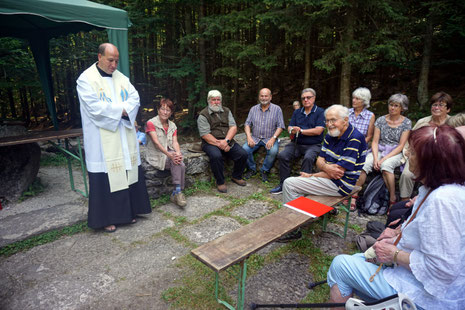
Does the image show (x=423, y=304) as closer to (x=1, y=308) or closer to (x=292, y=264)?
(x=292, y=264)

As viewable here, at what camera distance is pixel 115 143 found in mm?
3055

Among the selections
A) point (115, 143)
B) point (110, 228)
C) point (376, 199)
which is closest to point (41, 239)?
point (110, 228)

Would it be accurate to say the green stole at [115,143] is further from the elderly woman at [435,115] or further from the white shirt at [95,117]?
the elderly woman at [435,115]

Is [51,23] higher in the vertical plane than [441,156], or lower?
higher

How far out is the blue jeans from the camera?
15.0 feet

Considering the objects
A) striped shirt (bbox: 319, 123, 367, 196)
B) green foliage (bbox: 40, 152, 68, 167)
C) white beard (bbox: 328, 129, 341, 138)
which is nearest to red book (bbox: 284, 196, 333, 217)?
striped shirt (bbox: 319, 123, 367, 196)

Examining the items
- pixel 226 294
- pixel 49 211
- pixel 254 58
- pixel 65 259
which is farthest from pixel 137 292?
pixel 254 58

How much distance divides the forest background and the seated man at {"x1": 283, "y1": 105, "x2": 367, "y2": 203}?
336 centimetres

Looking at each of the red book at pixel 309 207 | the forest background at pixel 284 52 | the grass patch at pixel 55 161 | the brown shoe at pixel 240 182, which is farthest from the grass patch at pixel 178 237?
the forest background at pixel 284 52

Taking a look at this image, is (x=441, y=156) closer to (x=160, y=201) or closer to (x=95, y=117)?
(x=95, y=117)

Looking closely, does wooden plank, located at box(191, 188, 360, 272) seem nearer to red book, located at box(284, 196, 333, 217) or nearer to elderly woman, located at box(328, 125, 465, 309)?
red book, located at box(284, 196, 333, 217)

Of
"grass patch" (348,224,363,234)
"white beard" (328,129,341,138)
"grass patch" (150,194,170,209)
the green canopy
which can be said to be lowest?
"grass patch" (348,224,363,234)

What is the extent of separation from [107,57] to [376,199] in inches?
141

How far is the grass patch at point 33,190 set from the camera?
4.02 meters
